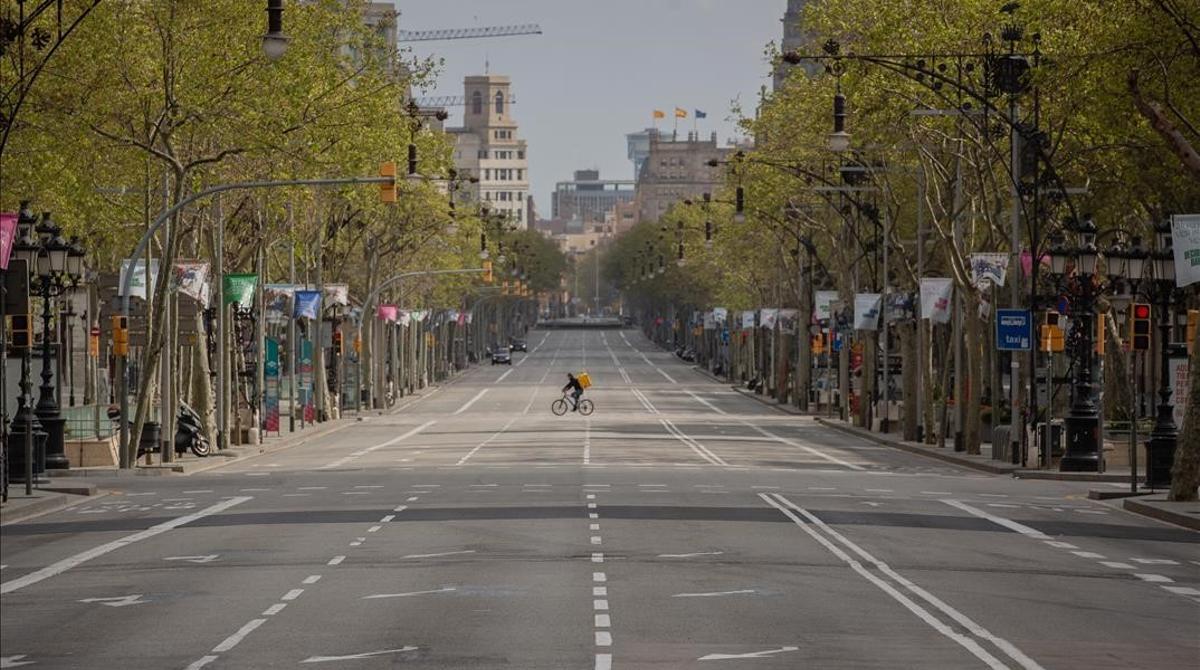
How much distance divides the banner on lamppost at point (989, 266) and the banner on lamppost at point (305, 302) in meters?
27.3

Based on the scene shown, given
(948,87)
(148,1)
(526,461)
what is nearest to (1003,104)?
(948,87)

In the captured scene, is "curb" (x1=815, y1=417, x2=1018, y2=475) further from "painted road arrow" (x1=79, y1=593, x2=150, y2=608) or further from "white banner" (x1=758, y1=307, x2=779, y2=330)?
"painted road arrow" (x1=79, y1=593, x2=150, y2=608)

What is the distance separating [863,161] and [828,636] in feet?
181

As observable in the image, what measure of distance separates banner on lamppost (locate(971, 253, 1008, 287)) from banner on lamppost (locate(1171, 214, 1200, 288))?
2130 centimetres

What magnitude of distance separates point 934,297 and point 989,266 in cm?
834

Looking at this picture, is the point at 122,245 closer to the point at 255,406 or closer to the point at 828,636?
the point at 255,406

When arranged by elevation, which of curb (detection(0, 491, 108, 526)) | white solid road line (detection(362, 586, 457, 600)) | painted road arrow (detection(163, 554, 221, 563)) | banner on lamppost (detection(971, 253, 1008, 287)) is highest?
banner on lamppost (detection(971, 253, 1008, 287))

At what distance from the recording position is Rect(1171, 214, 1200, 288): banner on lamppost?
1453 inches

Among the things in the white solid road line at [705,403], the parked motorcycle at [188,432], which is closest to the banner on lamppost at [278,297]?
the parked motorcycle at [188,432]

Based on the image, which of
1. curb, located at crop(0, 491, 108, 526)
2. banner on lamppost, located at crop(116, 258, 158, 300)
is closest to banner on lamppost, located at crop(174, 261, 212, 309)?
banner on lamppost, located at crop(116, 258, 158, 300)

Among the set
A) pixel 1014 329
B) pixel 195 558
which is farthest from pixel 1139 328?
pixel 195 558

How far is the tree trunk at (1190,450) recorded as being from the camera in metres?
38.5

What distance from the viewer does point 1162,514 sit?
3762 cm

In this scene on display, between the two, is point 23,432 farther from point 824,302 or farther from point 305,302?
point 824,302
